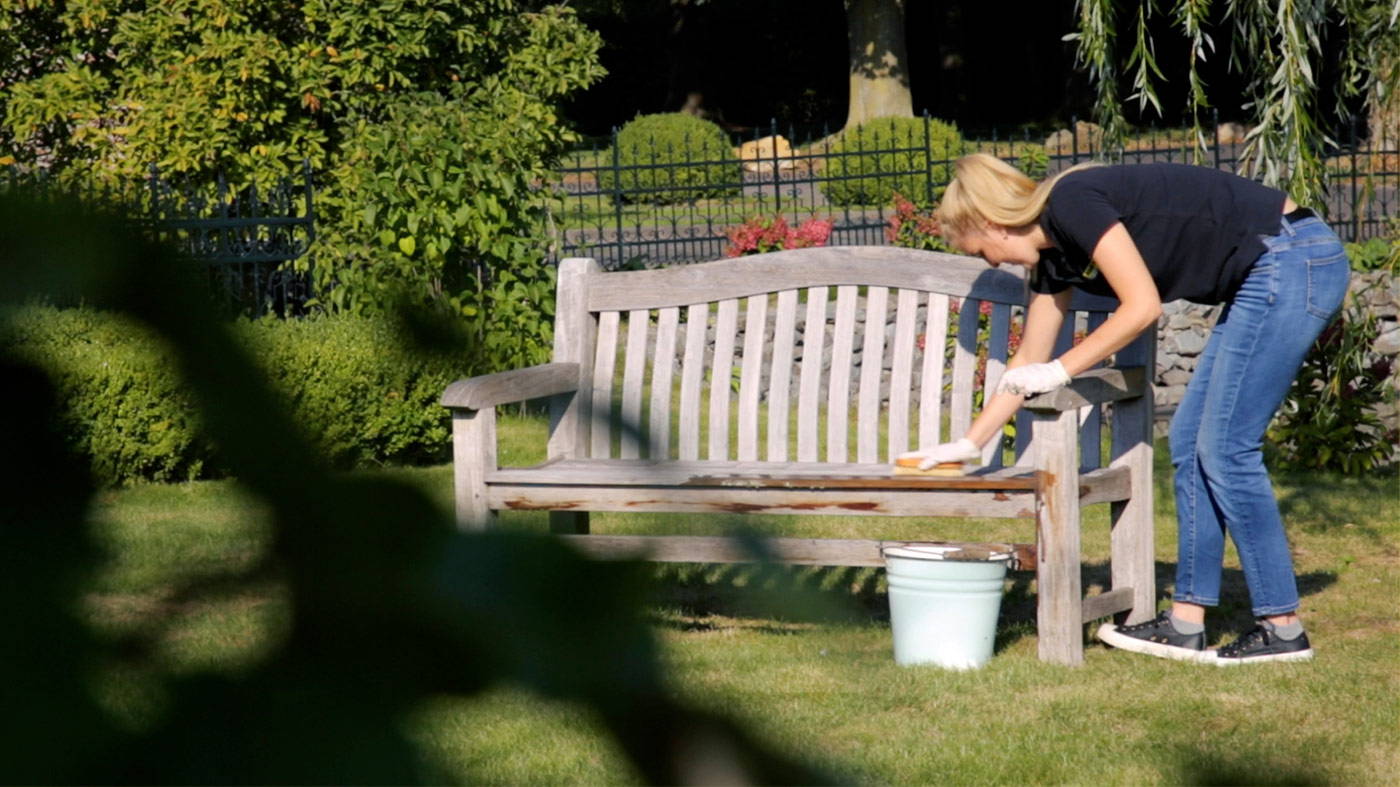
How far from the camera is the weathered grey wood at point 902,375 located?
4.53 metres

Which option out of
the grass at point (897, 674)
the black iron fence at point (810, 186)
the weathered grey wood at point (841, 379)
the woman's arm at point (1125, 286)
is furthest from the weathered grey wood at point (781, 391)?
the black iron fence at point (810, 186)

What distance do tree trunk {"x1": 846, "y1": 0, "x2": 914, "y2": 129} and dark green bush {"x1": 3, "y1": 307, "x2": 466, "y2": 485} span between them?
78.7 feet

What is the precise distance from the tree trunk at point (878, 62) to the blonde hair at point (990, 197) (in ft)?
67.6

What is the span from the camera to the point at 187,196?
28.3 inches

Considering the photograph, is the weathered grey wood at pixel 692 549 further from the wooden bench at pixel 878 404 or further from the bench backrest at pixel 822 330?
the bench backrest at pixel 822 330

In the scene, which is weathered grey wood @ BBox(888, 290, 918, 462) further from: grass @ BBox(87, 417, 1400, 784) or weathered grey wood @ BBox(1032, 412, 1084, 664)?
weathered grey wood @ BBox(1032, 412, 1084, 664)

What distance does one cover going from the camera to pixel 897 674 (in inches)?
31.9

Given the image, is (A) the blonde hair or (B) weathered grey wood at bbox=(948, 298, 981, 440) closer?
(A) the blonde hair

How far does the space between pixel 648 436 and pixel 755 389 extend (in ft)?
13.2

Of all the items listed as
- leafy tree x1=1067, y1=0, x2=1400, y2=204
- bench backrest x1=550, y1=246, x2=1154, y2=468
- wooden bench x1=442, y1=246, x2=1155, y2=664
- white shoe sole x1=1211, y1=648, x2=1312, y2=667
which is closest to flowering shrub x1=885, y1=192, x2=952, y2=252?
wooden bench x1=442, y1=246, x2=1155, y2=664

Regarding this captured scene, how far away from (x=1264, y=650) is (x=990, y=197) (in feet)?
4.31

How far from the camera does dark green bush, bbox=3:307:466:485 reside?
0.50 m

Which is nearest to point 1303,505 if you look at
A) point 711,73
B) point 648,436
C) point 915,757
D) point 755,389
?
point 755,389

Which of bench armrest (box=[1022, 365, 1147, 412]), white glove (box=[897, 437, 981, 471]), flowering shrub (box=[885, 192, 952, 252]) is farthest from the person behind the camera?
flowering shrub (box=[885, 192, 952, 252])
